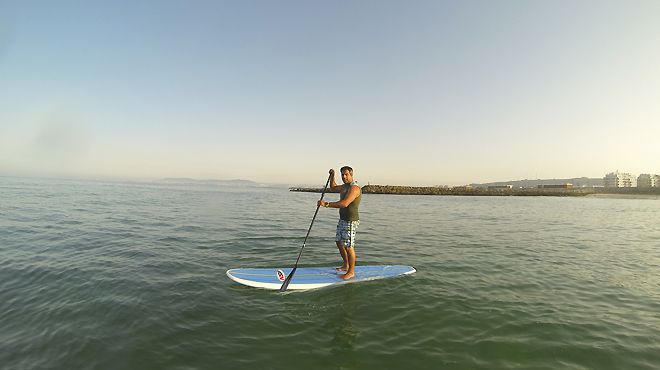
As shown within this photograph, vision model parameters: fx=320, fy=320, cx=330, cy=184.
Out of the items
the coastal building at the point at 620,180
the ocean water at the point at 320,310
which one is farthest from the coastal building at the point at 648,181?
the ocean water at the point at 320,310

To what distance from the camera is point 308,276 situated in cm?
892

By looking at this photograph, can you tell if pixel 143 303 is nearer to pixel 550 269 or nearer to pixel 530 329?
pixel 530 329

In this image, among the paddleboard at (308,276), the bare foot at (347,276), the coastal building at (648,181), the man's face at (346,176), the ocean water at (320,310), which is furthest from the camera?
the coastal building at (648,181)

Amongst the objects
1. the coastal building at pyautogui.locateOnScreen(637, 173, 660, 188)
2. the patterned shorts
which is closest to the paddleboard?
the patterned shorts

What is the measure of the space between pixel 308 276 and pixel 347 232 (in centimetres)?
165

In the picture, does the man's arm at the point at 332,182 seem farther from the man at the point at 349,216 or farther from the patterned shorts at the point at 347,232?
the patterned shorts at the point at 347,232

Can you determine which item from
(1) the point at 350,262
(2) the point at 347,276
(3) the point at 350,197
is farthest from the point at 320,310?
(3) the point at 350,197

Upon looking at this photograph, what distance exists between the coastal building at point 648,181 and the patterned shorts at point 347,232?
21855 cm

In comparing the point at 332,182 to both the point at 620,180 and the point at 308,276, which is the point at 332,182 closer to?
the point at 308,276

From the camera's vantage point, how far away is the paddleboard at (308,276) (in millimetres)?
8242

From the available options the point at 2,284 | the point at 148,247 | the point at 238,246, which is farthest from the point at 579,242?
the point at 2,284

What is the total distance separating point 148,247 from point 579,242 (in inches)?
799

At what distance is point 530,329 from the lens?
6148 mm

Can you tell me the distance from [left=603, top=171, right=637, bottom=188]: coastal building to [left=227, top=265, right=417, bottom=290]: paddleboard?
225 m
